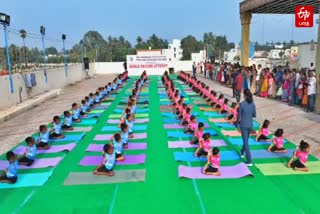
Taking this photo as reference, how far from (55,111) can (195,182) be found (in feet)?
34.7

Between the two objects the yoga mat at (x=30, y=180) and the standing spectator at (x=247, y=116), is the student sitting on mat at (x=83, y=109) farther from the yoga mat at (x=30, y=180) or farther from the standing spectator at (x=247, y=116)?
the standing spectator at (x=247, y=116)

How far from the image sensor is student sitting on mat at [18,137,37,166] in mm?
8148

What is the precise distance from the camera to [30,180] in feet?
23.7

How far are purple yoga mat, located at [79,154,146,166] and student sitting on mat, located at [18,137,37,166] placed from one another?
123 cm

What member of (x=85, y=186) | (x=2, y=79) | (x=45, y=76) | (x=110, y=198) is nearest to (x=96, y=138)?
(x=85, y=186)

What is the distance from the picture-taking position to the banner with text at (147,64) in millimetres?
33250

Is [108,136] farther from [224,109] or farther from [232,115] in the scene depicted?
[224,109]

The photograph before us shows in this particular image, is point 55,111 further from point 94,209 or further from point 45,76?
point 94,209

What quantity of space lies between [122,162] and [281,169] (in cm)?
371

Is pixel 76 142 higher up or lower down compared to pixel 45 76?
lower down

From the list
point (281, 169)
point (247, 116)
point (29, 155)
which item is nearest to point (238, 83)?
point (247, 116)

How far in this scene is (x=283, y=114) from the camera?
13297 millimetres

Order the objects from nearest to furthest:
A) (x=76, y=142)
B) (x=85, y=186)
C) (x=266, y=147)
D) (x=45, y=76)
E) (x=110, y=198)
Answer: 1. (x=110, y=198)
2. (x=85, y=186)
3. (x=266, y=147)
4. (x=76, y=142)
5. (x=45, y=76)

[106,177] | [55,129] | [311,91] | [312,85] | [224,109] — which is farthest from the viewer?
[224,109]
